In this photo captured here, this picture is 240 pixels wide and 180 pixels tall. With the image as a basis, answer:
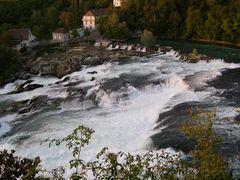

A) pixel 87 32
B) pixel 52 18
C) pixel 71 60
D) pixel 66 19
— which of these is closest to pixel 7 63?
pixel 71 60

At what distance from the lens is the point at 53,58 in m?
44.9

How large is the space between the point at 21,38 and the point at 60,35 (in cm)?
563

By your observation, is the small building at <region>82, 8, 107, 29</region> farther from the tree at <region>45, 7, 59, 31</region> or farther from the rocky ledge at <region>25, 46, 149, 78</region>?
the rocky ledge at <region>25, 46, 149, 78</region>

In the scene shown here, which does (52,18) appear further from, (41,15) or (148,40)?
(148,40)

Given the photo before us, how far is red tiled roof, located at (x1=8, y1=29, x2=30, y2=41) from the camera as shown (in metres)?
51.2

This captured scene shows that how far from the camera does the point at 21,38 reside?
51.1m

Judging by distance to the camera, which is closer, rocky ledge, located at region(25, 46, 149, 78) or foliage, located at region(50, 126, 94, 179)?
foliage, located at region(50, 126, 94, 179)

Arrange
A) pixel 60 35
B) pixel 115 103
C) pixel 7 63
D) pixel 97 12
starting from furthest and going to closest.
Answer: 1. pixel 97 12
2. pixel 60 35
3. pixel 7 63
4. pixel 115 103

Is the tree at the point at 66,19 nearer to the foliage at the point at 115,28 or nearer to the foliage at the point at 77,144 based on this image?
the foliage at the point at 115,28

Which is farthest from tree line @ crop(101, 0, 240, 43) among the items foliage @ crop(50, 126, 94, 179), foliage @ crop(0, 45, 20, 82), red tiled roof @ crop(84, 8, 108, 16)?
foliage @ crop(50, 126, 94, 179)

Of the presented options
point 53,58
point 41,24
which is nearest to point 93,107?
point 53,58

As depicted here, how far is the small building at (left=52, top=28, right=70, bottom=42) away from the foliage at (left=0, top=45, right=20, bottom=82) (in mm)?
13336

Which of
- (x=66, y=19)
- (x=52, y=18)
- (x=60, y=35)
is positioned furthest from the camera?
(x=52, y=18)

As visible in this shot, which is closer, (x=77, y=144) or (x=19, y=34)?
(x=77, y=144)
